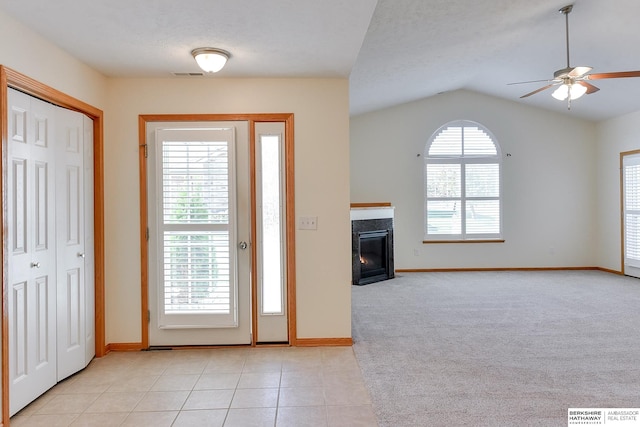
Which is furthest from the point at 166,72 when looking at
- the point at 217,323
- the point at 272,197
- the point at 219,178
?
the point at 217,323

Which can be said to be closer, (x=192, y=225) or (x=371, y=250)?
(x=192, y=225)

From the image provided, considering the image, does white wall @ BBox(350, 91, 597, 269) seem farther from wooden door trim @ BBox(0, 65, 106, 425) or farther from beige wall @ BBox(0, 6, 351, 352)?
wooden door trim @ BBox(0, 65, 106, 425)

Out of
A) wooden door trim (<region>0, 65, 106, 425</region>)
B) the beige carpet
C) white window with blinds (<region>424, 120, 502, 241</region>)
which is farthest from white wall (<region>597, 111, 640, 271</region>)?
wooden door trim (<region>0, 65, 106, 425</region>)

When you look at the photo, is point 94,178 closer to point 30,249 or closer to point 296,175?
point 30,249

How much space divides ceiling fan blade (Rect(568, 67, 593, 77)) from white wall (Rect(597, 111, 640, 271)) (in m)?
3.86

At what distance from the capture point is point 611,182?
24.7 feet

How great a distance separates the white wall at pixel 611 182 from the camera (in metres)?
7.17

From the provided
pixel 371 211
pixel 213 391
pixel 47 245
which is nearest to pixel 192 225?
pixel 47 245

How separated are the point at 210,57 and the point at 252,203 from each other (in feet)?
4.13

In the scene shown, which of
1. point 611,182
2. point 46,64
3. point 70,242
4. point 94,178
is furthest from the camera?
point 611,182

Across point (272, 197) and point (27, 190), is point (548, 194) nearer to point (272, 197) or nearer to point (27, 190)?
point (272, 197)

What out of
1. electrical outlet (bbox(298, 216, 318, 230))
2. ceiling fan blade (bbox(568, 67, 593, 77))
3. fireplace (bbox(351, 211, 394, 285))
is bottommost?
fireplace (bbox(351, 211, 394, 285))

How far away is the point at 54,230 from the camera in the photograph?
3002mm

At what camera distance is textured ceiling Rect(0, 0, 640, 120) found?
2.48 meters
